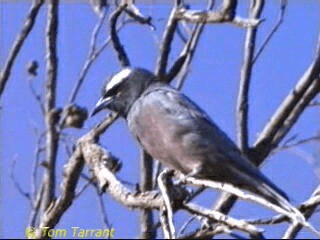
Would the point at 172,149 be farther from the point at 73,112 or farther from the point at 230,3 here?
the point at 230,3

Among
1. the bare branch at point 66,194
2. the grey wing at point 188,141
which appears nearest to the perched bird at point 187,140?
the grey wing at point 188,141

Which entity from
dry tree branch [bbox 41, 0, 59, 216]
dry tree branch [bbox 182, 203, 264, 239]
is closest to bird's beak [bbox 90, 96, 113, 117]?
dry tree branch [bbox 41, 0, 59, 216]

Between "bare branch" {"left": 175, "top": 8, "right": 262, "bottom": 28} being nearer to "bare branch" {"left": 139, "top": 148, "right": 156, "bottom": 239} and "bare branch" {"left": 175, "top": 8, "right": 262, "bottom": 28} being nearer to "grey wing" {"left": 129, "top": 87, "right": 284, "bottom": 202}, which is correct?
"grey wing" {"left": 129, "top": 87, "right": 284, "bottom": 202}

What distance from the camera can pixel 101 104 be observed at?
289cm

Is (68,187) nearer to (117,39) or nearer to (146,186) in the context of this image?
(146,186)

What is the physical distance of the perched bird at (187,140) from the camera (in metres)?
2.62

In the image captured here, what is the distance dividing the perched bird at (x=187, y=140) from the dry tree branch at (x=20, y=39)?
32cm

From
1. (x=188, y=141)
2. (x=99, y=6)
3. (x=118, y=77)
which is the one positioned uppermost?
(x=99, y=6)

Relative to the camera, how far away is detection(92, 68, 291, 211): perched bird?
262 cm

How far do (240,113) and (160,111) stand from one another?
0.25m

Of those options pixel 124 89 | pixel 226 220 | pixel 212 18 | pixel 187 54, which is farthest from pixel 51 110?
pixel 226 220

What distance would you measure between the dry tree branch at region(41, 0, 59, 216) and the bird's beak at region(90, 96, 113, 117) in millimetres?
148

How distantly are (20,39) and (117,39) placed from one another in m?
0.27

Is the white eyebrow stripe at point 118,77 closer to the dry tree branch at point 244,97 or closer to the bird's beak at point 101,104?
the bird's beak at point 101,104
